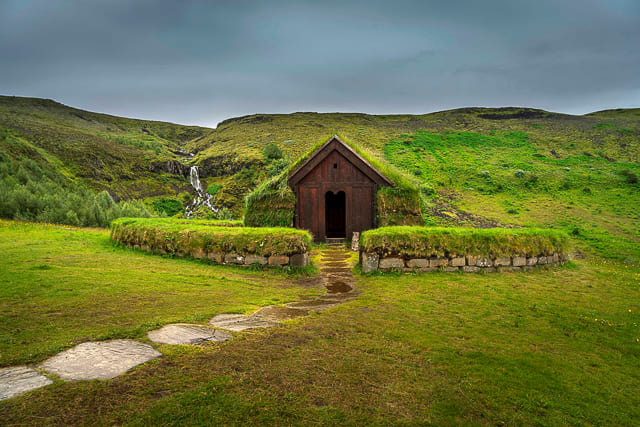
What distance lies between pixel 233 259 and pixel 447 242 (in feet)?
25.7

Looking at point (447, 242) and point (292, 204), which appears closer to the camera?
point (447, 242)

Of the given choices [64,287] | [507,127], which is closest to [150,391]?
[64,287]

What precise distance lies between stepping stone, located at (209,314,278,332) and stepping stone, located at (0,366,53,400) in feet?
8.27

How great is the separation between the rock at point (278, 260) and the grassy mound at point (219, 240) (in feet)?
0.49

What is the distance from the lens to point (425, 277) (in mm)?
10500

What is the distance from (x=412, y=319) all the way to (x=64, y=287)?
8.06 m

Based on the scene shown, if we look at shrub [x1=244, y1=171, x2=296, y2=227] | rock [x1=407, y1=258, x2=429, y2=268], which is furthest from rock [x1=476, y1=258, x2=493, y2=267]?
shrub [x1=244, y1=171, x2=296, y2=227]

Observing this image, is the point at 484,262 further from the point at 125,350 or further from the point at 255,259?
the point at 125,350

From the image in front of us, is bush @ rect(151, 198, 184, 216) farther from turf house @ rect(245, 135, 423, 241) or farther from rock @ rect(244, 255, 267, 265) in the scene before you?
rock @ rect(244, 255, 267, 265)

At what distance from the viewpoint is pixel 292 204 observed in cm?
1942

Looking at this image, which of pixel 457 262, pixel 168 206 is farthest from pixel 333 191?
pixel 168 206

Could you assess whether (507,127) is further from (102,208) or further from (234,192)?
(102,208)

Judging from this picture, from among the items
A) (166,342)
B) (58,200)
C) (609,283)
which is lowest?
(609,283)

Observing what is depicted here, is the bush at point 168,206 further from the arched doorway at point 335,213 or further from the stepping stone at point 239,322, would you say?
the stepping stone at point 239,322
